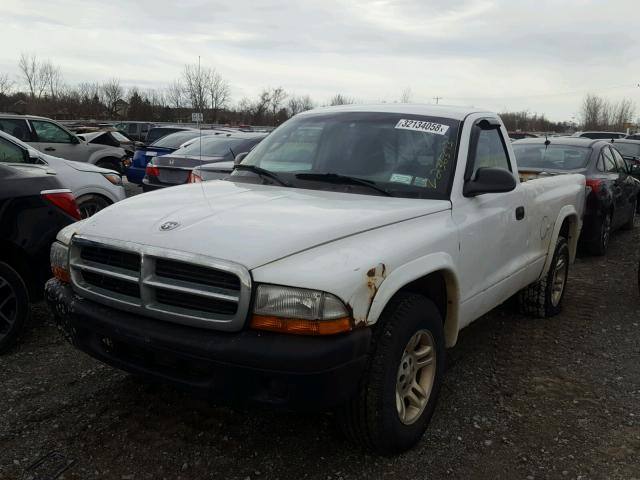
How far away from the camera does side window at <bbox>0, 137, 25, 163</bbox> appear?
234 inches

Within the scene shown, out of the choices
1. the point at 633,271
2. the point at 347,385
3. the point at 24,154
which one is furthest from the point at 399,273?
the point at 633,271

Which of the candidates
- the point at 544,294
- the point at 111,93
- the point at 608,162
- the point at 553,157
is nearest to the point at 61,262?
the point at 544,294

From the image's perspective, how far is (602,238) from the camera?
7.86m

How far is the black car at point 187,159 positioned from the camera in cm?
963

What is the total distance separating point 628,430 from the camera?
331 centimetres

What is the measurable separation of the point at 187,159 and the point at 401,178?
6952mm

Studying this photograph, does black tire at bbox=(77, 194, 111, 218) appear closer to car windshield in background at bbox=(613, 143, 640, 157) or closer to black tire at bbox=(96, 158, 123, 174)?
→ black tire at bbox=(96, 158, 123, 174)

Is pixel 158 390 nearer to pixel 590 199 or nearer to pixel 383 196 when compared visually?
pixel 383 196

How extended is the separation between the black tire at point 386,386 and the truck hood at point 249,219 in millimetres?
453

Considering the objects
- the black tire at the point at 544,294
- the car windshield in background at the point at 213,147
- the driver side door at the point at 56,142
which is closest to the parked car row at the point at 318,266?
the black tire at the point at 544,294

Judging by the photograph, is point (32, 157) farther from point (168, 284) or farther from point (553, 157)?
point (553, 157)

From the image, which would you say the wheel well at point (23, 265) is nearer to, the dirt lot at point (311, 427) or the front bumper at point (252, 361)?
the dirt lot at point (311, 427)

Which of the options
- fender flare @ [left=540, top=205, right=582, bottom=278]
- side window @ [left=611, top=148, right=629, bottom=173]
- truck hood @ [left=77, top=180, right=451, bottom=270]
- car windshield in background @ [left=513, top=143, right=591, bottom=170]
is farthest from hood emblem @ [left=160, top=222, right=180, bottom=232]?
side window @ [left=611, top=148, right=629, bottom=173]

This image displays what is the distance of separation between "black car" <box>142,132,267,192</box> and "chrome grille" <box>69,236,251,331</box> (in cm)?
679
